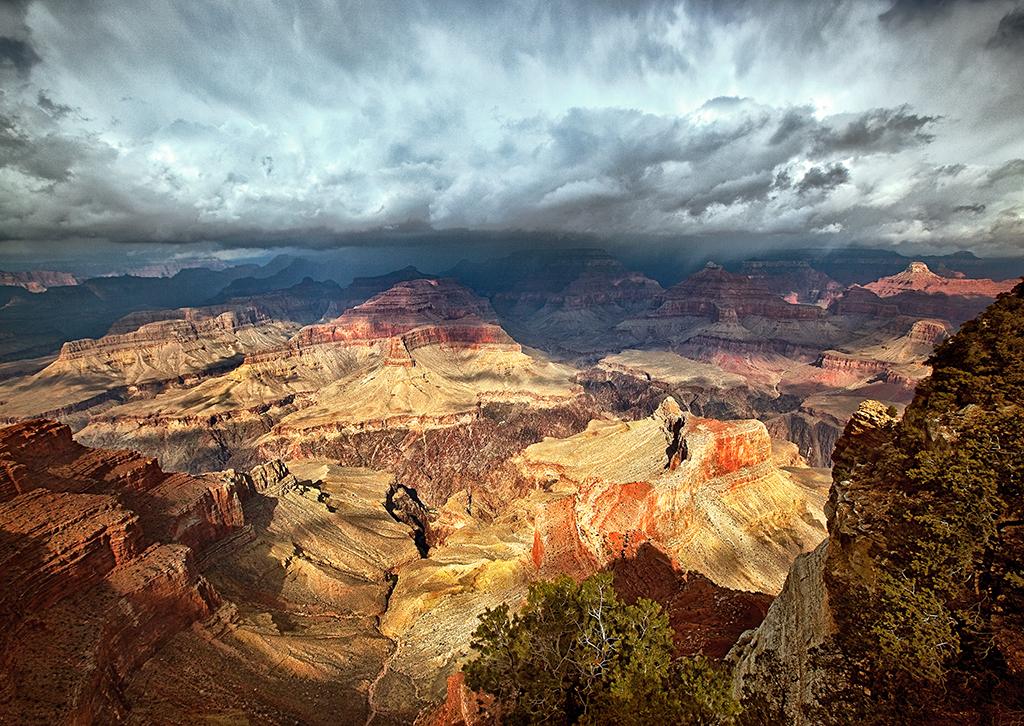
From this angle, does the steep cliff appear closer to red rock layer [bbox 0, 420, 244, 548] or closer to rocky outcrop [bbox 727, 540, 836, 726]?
rocky outcrop [bbox 727, 540, 836, 726]

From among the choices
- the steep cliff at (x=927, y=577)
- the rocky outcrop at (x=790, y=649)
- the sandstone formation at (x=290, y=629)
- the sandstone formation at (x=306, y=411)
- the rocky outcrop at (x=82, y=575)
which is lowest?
the sandstone formation at (x=306, y=411)

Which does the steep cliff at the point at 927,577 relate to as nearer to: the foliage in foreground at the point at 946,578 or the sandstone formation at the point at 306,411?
the foliage in foreground at the point at 946,578

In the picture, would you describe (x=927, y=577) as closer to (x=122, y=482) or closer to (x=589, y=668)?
(x=589, y=668)

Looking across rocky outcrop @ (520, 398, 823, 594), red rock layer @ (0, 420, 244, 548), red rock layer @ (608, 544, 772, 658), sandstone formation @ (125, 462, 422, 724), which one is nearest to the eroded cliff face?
red rock layer @ (608, 544, 772, 658)

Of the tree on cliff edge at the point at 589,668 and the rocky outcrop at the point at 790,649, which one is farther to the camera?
the rocky outcrop at the point at 790,649

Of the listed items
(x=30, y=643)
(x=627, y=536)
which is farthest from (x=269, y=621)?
(x=627, y=536)

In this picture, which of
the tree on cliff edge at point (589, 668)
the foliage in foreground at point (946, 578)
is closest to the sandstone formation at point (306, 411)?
the tree on cliff edge at point (589, 668)

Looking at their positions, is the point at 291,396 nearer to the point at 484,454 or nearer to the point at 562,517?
the point at 484,454

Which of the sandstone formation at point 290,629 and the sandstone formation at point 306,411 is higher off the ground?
the sandstone formation at point 290,629

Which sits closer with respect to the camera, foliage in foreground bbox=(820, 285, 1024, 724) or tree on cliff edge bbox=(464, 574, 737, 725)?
foliage in foreground bbox=(820, 285, 1024, 724)

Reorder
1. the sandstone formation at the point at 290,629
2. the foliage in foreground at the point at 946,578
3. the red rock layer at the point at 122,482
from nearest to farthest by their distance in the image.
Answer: the foliage in foreground at the point at 946,578 → the sandstone formation at the point at 290,629 → the red rock layer at the point at 122,482
